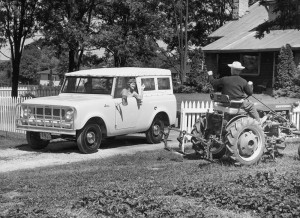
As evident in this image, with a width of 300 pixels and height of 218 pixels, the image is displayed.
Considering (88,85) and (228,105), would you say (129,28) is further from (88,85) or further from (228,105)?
(228,105)

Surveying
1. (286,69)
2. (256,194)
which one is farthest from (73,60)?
(256,194)

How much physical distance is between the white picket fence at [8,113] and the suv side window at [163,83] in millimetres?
4647

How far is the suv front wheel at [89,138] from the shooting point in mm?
11672

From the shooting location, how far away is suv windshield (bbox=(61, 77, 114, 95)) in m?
12.8

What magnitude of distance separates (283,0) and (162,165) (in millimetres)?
6759

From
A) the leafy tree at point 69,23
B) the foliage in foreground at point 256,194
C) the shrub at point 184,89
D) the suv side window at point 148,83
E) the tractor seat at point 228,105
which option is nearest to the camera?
the foliage in foreground at point 256,194

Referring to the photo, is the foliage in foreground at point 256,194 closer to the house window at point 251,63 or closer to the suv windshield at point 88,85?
the suv windshield at point 88,85

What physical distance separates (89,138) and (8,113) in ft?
18.3

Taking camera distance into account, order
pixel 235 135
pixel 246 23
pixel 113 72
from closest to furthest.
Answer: pixel 235 135 < pixel 113 72 < pixel 246 23

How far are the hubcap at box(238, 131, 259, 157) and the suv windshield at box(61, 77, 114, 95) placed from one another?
13.7 ft

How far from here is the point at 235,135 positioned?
30.9ft

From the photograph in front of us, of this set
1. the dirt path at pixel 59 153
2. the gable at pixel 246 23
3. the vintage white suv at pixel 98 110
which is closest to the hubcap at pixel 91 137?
the vintage white suv at pixel 98 110

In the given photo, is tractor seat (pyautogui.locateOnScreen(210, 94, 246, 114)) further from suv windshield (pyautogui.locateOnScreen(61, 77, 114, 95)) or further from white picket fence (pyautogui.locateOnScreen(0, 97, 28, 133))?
white picket fence (pyautogui.locateOnScreen(0, 97, 28, 133))

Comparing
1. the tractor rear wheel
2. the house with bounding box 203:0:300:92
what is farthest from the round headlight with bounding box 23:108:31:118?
the house with bounding box 203:0:300:92
